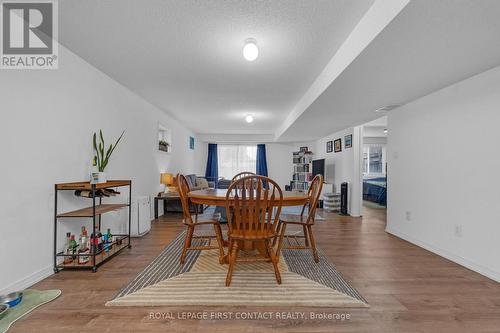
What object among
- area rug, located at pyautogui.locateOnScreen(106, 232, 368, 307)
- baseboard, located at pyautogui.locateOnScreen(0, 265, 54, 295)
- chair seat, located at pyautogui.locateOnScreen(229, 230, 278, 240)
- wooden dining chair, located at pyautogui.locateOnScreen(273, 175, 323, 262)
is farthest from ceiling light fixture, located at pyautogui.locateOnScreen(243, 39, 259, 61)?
baseboard, located at pyautogui.locateOnScreen(0, 265, 54, 295)

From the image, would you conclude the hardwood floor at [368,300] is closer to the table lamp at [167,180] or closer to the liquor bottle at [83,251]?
the liquor bottle at [83,251]

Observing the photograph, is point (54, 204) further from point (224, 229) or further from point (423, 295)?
point (423, 295)

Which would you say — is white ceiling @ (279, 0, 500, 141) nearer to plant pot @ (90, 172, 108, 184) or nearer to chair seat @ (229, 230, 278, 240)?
chair seat @ (229, 230, 278, 240)

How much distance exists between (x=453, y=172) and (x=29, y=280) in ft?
14.4

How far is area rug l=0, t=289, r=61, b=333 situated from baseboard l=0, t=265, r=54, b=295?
75 mm

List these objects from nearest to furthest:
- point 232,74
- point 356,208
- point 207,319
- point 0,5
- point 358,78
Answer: point 207,319 < point 0,5 < point 358,78 < point 232,74 < point 356,208

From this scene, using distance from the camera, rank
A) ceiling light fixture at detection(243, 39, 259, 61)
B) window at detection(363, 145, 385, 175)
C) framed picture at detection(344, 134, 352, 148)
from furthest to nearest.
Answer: window at detection(363, 145, 385, 175) < framed picture at detection(344, 134, 352, 148) < ceiling light fixture at detection(243, 39, 259, 61)

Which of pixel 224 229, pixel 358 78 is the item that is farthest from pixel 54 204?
pixel 358 78

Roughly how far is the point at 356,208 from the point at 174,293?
438cm

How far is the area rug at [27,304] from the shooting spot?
1461 mm

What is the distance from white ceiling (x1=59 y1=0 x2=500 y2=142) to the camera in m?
1.62

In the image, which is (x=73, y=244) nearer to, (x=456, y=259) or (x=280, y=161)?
(x=456, y=259)

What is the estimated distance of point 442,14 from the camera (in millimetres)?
1418

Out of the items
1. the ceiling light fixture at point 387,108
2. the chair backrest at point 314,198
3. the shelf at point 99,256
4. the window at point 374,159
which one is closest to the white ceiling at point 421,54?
the ceiling light fixture at point 387,108
